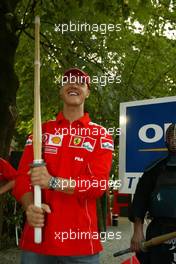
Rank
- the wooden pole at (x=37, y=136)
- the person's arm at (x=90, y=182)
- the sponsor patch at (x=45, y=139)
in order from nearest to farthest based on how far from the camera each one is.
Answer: the wooden pole at (x=37, y=136)
the person's arm at (x=90, y=182)
the sponsor patch at (x=45, y=139)

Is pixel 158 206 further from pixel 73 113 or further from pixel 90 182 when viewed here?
pixel 73 113

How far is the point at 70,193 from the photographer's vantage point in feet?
8.65

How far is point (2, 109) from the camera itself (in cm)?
A: 584

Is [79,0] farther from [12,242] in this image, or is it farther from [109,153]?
[12,242]

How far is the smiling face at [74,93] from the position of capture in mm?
2869

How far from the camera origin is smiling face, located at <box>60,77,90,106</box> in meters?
2.87

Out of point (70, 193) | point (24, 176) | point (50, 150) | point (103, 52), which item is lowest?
point (70, 193)

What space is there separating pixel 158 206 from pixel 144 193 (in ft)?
0.59

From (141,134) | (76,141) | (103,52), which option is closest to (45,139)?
(76,141)

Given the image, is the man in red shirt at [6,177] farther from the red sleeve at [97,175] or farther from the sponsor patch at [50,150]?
the red sleeve at [97,175]

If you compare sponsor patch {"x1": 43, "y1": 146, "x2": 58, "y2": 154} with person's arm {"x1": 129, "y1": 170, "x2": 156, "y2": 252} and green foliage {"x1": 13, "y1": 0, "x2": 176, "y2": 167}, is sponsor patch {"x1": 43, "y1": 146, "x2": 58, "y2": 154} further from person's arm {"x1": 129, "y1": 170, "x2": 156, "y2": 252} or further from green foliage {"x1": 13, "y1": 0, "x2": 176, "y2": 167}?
green foliage {"x1": 13, "y1": 0, "x2": 176, "y2": 167}

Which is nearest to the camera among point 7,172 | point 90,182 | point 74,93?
point 90,182

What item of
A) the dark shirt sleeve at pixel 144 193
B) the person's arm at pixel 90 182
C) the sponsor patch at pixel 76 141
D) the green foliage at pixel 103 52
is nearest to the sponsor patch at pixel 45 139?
the sponsor patch at pixel 76 141

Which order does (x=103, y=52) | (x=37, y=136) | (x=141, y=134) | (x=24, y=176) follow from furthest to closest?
(x=103, y=52) → (x=141, y=134) → (x=24, y=176) → (x=37, y=136)
